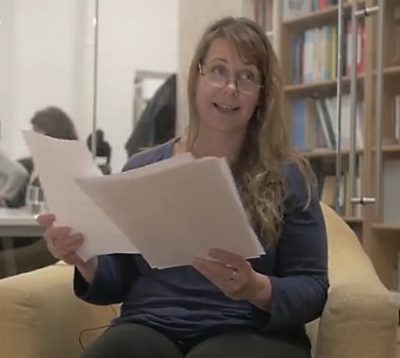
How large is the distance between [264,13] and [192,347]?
7.19 ft

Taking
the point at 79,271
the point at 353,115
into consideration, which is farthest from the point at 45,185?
the point at 353,115

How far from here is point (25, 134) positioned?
4.03 feet

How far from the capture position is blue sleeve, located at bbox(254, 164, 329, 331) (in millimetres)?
1231

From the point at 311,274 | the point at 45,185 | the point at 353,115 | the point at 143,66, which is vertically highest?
the point at 143,66

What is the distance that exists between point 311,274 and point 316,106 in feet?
5.63

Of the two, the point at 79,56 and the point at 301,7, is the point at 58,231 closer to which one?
the point at 301,7

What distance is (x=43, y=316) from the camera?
1.44 m

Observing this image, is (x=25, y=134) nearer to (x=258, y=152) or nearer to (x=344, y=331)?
(x=258, y=152)

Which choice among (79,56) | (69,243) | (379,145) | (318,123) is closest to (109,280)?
(69,243)

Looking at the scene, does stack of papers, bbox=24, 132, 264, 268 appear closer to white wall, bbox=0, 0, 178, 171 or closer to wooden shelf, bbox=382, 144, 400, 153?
wooden shelf, bbox=382, 144, 400, 153

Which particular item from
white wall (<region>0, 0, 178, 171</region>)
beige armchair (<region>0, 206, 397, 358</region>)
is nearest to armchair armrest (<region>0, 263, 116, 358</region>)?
beige armchair (<region>0, 206, 397, 358</region>)

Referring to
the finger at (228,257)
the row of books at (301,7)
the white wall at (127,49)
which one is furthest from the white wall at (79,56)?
the finger at (228,257)

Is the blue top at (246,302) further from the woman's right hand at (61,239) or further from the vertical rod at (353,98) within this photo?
the vertical rod at (353,98)

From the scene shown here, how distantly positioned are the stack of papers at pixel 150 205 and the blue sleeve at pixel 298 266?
0.15 metres
